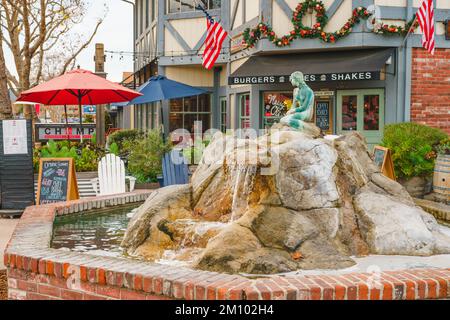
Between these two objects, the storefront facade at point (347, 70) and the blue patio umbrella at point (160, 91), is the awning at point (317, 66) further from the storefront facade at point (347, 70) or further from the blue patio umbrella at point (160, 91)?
the blue patio umbrella at point (160, 91)

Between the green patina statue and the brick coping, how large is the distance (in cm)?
350

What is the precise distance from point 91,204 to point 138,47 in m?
18.6

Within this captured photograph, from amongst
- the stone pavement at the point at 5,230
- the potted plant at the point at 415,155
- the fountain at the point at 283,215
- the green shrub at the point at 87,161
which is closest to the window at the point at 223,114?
the green shrub at the point at 87,161

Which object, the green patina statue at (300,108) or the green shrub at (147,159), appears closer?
the green patina statue at (300,108)

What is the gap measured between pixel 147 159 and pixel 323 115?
5.70 metres

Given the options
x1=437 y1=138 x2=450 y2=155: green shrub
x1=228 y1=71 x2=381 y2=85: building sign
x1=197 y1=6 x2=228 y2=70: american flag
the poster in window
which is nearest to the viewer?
the poster in window

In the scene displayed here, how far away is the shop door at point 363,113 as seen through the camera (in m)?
14.3

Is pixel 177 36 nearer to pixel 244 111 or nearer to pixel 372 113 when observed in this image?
pixel 244 111

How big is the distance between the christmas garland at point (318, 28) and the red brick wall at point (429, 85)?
882 mm

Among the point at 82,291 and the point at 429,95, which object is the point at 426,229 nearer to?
the point at 82,291

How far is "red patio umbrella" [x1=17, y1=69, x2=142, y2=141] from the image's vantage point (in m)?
10.8

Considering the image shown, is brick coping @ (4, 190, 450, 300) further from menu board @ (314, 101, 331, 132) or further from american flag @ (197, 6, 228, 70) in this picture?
menu board @ (314, 101, 331, 132)

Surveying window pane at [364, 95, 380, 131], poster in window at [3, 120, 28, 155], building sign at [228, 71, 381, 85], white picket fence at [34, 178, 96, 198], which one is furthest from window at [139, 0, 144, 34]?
poster in window at [3, 120, 28, 155]
